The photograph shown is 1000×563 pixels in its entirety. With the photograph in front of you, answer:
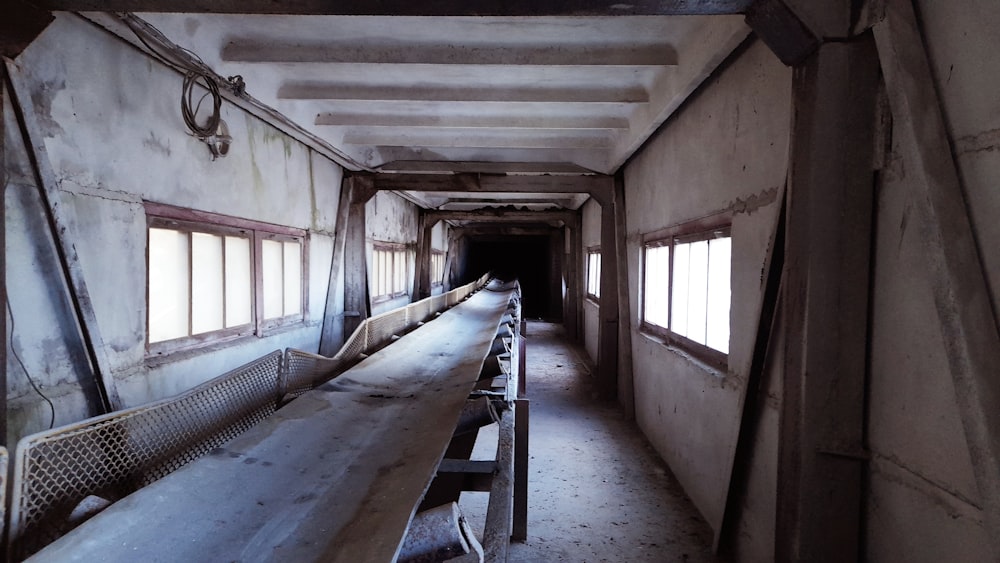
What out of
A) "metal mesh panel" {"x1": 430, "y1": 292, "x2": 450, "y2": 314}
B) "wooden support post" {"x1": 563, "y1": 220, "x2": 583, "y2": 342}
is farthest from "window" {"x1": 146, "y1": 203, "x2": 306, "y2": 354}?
"wooden support post" {"x1": 563, "y1": 220, "x2": 583, "y2": 342}

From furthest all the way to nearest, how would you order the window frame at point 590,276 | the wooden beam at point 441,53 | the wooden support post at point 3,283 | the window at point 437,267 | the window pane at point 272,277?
the window at point 437,267 → the window frame at point 590,276 → the window pane at point 272,277 → the wooden beam at point 441,53 → the wooden support post at point 3,283

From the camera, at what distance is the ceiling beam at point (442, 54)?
353 cm

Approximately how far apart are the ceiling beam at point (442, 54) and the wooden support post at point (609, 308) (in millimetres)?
3257

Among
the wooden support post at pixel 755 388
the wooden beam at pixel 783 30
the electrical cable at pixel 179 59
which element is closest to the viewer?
the wooden beam at pixel 783 30

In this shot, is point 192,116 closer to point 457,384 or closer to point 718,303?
point 457,384

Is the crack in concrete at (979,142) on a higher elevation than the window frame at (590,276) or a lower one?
higher

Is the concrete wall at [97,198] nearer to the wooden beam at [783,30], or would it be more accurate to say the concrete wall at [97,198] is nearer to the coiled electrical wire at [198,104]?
the coiled electrical wire at [198,104]

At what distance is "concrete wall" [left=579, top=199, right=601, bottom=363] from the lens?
29.2 ft

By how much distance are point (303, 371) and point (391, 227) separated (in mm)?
5801

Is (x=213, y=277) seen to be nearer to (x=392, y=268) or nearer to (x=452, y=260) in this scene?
(x=392, y=268)

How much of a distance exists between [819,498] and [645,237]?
380cm

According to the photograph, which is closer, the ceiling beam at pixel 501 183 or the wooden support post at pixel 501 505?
the wooden support post at pixel 501 505

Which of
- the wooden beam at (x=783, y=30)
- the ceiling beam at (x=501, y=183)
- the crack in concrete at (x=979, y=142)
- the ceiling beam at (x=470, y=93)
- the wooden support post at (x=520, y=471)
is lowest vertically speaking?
the wooden support post at (x=520, y=471)

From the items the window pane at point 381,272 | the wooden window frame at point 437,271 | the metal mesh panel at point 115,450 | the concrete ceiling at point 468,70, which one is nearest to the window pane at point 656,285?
the concrete ceiling at point 468,70
